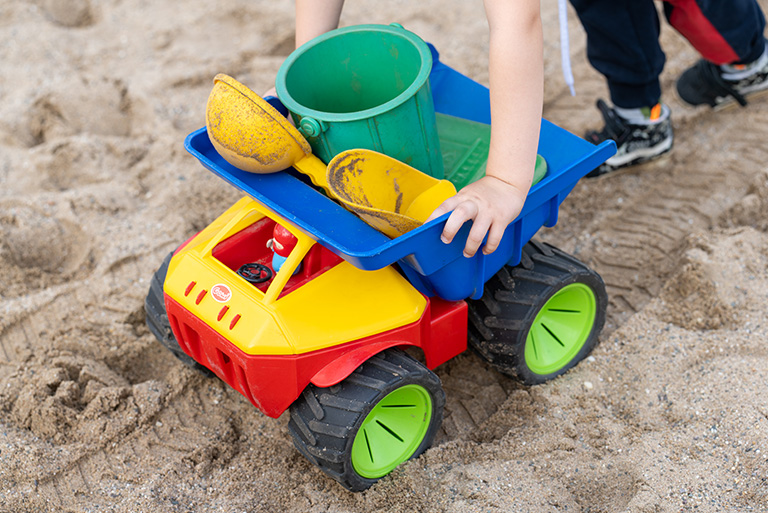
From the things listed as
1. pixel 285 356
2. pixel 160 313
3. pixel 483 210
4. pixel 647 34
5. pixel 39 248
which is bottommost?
pixel 39 248

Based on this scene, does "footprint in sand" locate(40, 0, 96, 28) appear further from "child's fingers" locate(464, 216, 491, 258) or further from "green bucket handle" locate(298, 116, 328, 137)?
"child's fingers" locate(464, 216, 491, 258)

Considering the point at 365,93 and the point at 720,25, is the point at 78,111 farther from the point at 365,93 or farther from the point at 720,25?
the point at 720,25

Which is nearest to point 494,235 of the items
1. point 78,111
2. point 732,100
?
point 732,100

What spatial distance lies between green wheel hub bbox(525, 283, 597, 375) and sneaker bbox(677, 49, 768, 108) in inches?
43.7

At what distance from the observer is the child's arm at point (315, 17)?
1559 mm

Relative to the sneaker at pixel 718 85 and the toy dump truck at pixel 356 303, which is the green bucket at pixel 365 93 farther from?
the sneaker at pixel 718 85

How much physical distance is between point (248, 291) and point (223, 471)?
1.37 ft

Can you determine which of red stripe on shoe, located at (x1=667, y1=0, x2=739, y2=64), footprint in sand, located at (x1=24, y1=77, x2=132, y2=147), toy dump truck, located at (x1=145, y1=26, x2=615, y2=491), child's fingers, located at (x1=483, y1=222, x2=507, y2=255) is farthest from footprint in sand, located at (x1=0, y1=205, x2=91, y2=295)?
red stripe on shoe, located at (x1=667, y1=0, x2=739, y2=64)

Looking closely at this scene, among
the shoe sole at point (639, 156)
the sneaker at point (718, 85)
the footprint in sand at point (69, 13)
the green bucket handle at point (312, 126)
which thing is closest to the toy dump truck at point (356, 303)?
the green bucket handle at point (312, 126)

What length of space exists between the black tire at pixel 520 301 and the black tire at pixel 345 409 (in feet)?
0.70

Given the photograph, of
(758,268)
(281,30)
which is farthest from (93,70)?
(758,268)

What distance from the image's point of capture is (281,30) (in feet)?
9.12

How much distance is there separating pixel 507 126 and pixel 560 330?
571 millimetres

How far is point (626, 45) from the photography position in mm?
1982
